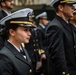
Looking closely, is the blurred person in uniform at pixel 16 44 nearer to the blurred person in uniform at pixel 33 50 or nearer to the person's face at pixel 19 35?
the person's face at pixel 19 35

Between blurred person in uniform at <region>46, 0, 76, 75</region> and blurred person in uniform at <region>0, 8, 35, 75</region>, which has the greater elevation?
blurred person in uniform at <region>0, 8, 35, 75</region>

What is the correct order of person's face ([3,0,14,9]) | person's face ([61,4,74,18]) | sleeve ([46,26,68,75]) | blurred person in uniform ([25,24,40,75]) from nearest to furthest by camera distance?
sleeve ([46,26,68,75]) → person's face ([61,4,74,18]) → person's face ([3,0,14,9]) → blurred person in uniform ([25,24,40,75])

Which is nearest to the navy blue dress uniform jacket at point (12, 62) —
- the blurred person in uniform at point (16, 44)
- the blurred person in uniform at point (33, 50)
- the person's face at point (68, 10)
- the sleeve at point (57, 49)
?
the blurred person in uniform at point (16, 44)

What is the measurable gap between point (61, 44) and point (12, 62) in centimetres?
133

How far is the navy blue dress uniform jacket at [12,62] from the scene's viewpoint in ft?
13.8

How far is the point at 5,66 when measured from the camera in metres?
4.20

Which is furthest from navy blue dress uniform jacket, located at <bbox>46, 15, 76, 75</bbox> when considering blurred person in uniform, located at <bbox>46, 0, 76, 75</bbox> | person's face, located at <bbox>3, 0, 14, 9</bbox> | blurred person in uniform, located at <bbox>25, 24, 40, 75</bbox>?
blurred person in uniform, located at <bbox>25, 24, 40, 75</bbox>

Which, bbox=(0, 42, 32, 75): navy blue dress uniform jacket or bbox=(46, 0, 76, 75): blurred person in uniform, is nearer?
bbox=(0, 42, 32, 75): navy blue dress uniform jacket

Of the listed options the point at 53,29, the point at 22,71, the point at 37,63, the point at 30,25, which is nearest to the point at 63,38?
the point at 53,29

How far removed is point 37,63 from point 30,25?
419cm

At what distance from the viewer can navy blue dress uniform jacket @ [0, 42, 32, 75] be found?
4.21 m

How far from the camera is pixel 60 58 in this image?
5.40 m

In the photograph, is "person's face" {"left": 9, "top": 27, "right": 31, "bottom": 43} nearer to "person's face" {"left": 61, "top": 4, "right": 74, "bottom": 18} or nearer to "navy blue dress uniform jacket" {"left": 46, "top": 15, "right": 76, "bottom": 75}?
"navy blue dress uniform jacket" {"left": 46, "top": 15, "right": 76, "bottom": 75}

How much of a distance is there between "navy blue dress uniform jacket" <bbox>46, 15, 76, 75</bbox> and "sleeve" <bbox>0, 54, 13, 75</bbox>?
132cm
